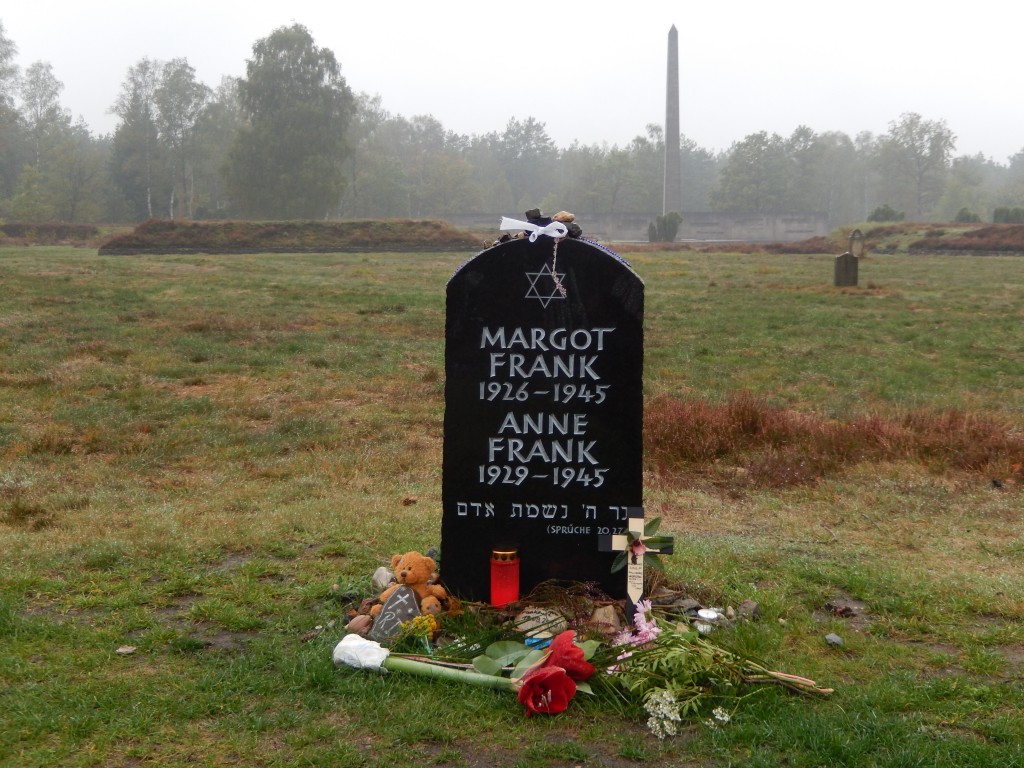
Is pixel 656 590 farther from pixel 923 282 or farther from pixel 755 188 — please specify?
pixel 755 188

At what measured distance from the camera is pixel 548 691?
404cm

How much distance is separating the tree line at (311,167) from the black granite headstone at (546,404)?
60.8 m

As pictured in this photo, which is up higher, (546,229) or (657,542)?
(546,229)

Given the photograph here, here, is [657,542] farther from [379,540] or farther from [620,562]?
[379,540]

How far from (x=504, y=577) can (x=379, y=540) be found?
1.68 metres

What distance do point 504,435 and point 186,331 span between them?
41.9ft

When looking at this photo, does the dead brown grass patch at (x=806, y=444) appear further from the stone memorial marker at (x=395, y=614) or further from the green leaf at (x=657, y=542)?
the stone memorial marker at (x=395, y=614)

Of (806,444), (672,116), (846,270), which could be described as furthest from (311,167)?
(806,444)

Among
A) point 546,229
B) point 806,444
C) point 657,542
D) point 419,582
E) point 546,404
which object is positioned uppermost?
point 546,229

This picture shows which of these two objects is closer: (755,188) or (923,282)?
(923,282)

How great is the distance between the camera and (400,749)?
12.3 ft

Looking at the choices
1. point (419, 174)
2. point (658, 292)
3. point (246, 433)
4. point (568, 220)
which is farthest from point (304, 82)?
point (568, 220)

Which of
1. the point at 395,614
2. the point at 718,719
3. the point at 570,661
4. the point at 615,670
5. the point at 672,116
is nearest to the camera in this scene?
the point at 718,719

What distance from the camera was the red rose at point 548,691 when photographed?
4016mm
